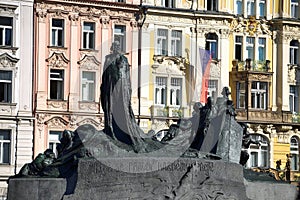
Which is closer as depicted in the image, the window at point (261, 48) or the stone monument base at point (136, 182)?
the stone monument base at point (136, 182)

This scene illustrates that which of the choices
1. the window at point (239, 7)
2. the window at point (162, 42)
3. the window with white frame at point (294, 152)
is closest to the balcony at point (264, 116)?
the window with white frame at point (294, 152)

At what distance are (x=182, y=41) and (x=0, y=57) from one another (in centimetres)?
978

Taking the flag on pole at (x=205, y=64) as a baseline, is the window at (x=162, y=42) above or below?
above

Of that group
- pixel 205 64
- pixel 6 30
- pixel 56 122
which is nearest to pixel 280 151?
pixel 205 64

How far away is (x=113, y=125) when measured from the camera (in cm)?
3017

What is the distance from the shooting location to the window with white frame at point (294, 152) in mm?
60500

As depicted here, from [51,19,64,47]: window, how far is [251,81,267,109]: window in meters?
10.5

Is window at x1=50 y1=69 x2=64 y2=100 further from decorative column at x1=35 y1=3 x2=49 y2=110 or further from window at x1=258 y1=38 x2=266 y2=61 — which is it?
window at x1=258 y1=38 x2=266 y2=61

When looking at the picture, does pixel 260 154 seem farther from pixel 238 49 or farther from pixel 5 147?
pixel 5 147

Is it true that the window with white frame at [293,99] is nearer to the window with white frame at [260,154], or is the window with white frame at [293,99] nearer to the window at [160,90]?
the window with white frame at [260,154]

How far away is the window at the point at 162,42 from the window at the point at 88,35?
3333 millimetres

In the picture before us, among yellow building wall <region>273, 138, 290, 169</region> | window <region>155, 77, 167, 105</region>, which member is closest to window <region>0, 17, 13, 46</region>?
window <region>155, 77, 167, 105</region>

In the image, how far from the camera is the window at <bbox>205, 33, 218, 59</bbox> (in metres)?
59.2

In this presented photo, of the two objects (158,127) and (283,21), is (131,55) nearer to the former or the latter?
(158,127)
